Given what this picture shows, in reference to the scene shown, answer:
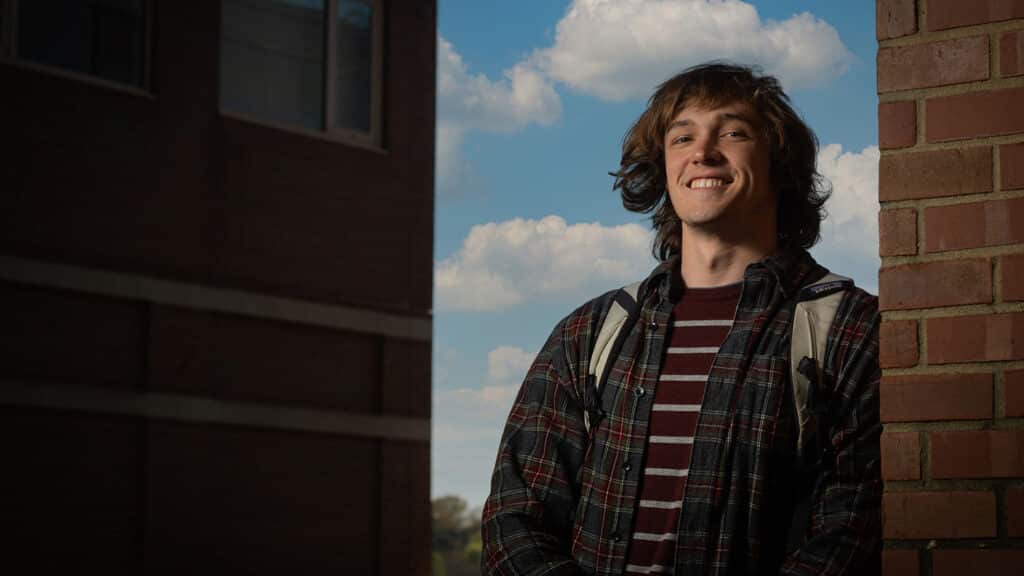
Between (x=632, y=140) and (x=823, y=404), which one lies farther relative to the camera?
(x=632, y=140)

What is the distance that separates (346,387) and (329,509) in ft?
4.01

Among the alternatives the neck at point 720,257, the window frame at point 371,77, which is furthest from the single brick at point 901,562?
the window frame at point 371,77

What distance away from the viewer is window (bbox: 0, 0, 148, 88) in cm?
1246

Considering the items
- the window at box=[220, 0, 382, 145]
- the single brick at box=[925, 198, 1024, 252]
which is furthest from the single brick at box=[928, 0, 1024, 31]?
the window at box=[220, 0, 382, 145]

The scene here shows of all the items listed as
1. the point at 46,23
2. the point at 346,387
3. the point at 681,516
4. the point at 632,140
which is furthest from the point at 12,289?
the point at 681,516

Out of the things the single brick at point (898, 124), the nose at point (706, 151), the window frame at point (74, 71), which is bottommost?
the single brick at point (898, 124)

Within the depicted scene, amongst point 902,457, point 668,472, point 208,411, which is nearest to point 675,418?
point 668,472

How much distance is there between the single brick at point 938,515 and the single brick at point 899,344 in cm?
22

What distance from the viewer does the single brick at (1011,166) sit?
245 cm

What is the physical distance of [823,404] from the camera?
3449 mm

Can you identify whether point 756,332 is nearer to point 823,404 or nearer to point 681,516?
point 823,404

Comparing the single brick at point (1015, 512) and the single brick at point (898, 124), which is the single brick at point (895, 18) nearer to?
the single brick at point (898, 124)

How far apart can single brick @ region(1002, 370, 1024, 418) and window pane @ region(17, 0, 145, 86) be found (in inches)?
447

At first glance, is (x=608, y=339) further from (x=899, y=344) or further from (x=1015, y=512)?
(x=1015, y=512)
